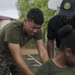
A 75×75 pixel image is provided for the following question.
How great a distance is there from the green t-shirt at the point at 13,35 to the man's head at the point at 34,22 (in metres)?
0.22

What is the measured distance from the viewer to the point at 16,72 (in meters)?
5.47

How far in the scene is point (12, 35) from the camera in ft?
15.8

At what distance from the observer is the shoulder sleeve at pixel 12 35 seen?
4.79 meters

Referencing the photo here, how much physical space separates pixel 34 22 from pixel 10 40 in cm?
45

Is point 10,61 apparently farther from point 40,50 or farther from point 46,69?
point 46,69

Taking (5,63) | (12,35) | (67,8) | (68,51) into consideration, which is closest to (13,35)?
(12,35)

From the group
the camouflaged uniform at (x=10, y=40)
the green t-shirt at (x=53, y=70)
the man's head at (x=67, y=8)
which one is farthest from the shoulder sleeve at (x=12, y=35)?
the green t-shirt at (x=53, y=70)

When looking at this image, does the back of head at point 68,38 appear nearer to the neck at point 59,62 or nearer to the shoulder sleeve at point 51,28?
the neck at point 59,62

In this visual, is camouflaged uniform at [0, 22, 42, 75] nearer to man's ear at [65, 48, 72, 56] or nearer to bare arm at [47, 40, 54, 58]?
bare arm at [47, 40, 54, 58]

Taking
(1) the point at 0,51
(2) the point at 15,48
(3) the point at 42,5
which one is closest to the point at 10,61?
(1) the point at 0,51

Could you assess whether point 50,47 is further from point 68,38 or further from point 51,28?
point 68,38

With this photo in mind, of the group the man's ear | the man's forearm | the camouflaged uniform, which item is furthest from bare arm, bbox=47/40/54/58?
the man's ear

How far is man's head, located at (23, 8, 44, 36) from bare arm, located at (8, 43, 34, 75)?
0.27m

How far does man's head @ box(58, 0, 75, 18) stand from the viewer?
17.8ft
